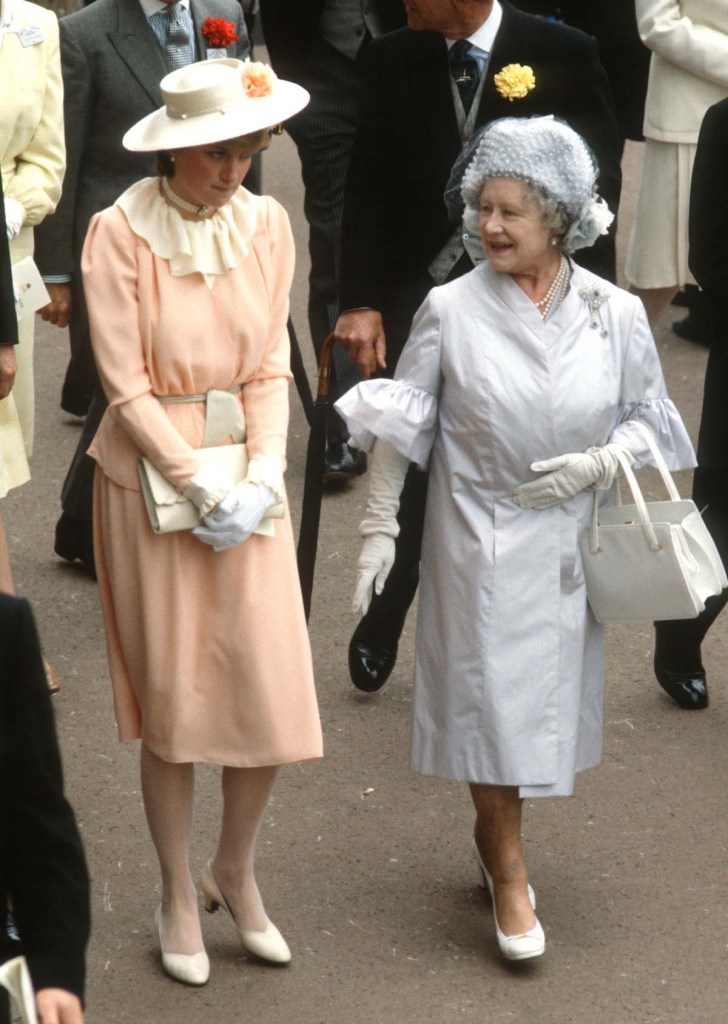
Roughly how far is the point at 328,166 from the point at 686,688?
8.70 feet

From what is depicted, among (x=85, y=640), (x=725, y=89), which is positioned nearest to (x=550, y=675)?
(x=85, y=640)

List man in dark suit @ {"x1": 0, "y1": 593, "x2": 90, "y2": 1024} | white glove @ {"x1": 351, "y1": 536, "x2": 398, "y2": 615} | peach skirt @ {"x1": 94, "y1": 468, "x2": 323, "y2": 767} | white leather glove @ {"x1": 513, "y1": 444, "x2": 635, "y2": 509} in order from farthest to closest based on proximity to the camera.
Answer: white glove @ {"x1": 351, "y1": 536, "x2": 398, "y2": 615} → white leather glove @ {"x1": 513, "y1": 444, "x2": 635, "y2": 509} → peach skirt @ {"x1": 94, "y1": 468, "x2": 323, "y2": 767} → man in dark suit @ {"x1": 0, "y1": 593, "x2": 90, "y2": 1024}

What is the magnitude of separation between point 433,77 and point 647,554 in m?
1.51

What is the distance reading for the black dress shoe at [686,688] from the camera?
5508mm

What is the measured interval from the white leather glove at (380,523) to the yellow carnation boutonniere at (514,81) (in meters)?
0.94

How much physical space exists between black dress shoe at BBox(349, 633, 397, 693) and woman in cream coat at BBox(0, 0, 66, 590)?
1002mm

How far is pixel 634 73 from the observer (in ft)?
26.8

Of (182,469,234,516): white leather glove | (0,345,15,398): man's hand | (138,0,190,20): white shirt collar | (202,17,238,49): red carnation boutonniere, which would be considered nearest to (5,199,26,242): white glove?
(0,345,15,398): man's hand

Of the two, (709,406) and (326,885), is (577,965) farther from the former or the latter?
(709,406)

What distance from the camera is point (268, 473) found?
13.1ft

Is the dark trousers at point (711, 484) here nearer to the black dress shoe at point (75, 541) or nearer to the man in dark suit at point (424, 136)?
the man in dark suit at point (424, 136)

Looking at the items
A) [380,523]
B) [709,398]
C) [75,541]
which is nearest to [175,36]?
[75,541]

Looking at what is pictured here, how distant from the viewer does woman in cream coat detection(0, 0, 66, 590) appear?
5.18 metres

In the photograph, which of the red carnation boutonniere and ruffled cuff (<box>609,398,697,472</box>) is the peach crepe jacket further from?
the red carnation boutonniere
